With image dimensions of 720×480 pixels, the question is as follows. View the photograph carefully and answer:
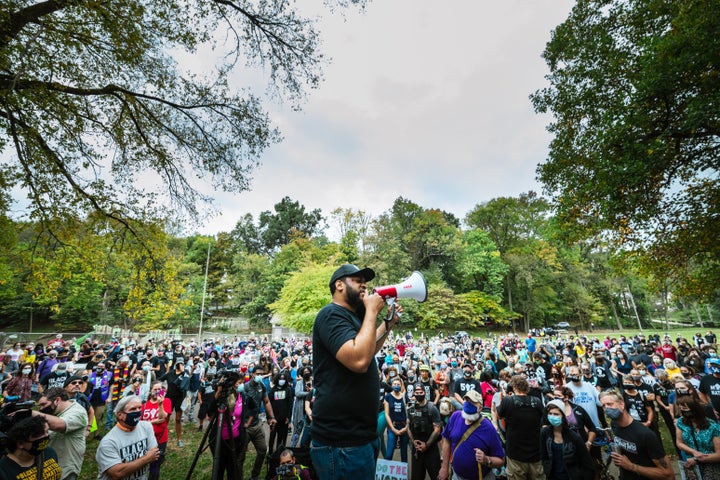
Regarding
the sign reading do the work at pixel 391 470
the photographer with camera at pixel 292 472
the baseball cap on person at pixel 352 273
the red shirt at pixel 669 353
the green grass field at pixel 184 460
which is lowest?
the green grass field at pixel 184 460

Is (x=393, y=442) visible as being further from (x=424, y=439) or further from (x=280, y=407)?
(x=280, y=407)

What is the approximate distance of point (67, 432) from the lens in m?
3.82

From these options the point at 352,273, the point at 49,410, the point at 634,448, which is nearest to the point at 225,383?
the point at 49,410

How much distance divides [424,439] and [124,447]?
447 centimetres

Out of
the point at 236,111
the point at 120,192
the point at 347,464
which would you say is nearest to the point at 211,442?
the point at 347,464

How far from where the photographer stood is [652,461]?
3.68 meters

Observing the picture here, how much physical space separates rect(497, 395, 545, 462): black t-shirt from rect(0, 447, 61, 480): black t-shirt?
5.43m

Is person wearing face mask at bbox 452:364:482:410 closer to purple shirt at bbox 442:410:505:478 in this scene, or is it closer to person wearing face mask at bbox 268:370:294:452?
purple shirt at bbox 442:410:505:478

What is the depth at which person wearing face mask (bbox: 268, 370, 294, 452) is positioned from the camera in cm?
746

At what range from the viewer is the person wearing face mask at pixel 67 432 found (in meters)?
3.74

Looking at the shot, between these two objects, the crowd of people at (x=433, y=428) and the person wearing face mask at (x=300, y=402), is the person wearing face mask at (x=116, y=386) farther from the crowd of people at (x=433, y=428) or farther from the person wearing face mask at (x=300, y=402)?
the person wearing face mask at (x=300, y=402)

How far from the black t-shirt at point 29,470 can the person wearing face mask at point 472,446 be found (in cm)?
445

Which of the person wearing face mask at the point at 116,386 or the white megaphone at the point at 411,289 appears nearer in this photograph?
the white megaphone at the point at 411,289

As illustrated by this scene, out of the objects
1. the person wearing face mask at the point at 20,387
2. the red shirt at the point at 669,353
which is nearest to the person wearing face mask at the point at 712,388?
the red shirt at the point at 669,353
